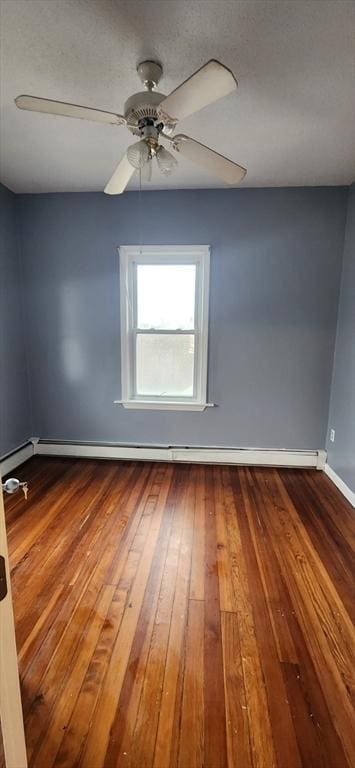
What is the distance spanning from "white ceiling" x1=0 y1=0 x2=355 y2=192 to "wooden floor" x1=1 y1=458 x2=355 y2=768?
260cm

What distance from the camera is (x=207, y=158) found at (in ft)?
5.24

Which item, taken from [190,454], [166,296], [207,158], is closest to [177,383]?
[190,454]

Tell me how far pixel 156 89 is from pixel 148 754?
287cm

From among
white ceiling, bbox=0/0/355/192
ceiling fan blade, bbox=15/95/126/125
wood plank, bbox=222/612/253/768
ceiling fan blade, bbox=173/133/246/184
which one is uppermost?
white ceiling, bbox=0/0/355/192

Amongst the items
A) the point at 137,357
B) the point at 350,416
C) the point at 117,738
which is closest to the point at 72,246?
the point at 137,357

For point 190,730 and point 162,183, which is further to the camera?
point 162,183

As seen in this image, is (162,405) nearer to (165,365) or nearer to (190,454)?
(165,365)

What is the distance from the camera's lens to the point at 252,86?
172cm

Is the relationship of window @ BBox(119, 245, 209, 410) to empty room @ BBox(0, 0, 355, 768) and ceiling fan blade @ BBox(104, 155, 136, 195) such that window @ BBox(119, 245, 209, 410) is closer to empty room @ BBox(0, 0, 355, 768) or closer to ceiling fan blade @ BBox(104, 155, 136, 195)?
empty room @ BBox(0, 0, 355, 768)

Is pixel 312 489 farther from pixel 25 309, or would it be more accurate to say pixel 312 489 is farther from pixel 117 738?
pixel 25 309

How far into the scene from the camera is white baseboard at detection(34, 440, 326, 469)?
319cm

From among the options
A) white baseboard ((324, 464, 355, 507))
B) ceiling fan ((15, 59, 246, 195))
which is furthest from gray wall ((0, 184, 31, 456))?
white baseboard ((324, 464, 355, 507))

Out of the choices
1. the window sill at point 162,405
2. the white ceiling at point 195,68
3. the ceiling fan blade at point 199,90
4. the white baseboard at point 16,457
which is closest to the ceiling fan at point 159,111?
the ceiling fan blade at point 199,90

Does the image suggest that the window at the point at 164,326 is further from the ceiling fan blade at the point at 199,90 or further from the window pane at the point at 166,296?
the ceiling fan blade at the point at 199,90
